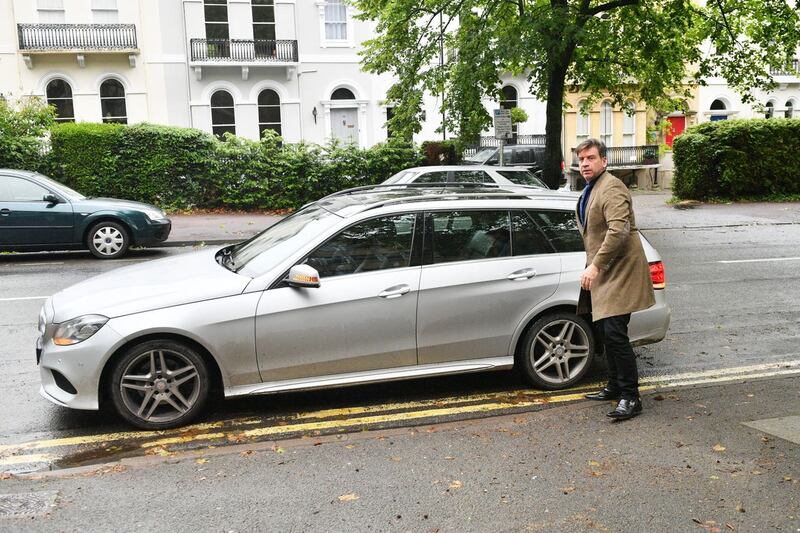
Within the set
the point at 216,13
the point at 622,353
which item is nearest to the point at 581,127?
the point at 216,13

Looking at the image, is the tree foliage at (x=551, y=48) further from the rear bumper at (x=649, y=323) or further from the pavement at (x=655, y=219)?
the rear bumper at (x=649, y=323)

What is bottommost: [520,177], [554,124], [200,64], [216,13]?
[520,177]

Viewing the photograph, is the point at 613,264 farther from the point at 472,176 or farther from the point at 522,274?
the point at 472,176

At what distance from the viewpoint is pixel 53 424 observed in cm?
554

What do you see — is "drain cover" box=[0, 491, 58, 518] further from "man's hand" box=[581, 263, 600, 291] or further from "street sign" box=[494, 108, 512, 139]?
"street sign" box=[494, 108, 512, 139]

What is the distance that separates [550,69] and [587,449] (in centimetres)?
1382

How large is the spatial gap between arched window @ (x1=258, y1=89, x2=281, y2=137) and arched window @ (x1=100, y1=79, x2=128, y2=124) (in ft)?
17.3

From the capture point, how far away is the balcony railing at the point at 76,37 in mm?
28781

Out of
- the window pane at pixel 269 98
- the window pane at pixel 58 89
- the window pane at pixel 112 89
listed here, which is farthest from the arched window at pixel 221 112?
the window pane at pixel 58 89

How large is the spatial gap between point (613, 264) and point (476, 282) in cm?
103

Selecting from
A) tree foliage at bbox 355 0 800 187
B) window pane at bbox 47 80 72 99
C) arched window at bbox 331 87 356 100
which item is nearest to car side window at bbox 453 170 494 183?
tree foliage at bbox 355 0 800 187

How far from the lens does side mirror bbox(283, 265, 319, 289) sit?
5.35 meters

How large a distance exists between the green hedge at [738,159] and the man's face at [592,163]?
19319 millimetres

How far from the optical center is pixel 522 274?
595cm
